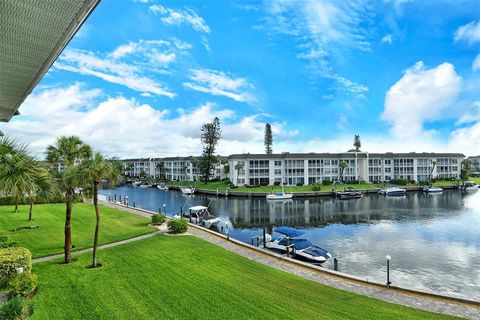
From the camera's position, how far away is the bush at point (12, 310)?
30.1ft

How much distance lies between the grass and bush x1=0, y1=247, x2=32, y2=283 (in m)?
1.14

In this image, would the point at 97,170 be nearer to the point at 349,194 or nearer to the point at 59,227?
the point at 59,227

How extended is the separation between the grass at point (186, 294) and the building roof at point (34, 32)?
26.8 feet

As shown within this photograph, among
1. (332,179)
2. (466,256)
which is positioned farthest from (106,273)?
(332,179)

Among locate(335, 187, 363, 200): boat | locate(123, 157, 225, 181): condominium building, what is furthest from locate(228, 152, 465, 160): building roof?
locate(123, 157, 225, 181): condominium building

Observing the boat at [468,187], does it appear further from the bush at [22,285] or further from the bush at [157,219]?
the bush at [22,285]

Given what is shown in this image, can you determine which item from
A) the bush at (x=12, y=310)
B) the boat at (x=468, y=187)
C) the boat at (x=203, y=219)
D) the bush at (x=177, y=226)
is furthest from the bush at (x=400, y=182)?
the bush at (x=12, y=310)

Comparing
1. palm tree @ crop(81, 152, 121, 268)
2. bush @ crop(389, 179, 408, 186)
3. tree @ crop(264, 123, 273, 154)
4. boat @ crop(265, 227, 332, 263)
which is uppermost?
tree @ crop(264, 123, 273, 154)

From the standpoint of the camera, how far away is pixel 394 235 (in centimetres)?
3341

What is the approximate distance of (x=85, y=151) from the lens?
78.5 feet

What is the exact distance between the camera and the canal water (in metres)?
21.4

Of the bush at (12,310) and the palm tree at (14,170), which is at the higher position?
the palm tree at (14,170)

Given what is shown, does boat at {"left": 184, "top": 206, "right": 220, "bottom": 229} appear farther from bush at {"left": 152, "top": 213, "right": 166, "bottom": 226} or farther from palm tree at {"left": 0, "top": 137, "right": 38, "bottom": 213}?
palm tree at {"left": 0, "top": 137, "right": 38, "bottom": 213}

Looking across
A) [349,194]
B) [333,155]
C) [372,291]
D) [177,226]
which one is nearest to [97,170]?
[177,226]
